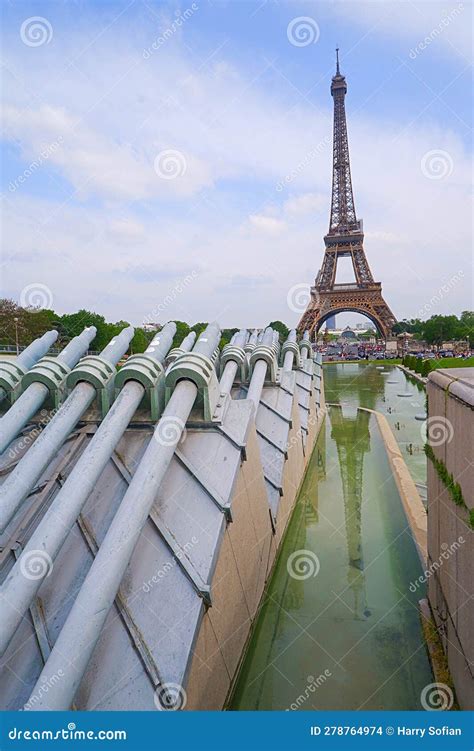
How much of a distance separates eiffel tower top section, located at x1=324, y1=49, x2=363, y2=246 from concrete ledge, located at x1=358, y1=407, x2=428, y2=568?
7160 centimetres

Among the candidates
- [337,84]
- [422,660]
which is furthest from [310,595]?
[337,84]

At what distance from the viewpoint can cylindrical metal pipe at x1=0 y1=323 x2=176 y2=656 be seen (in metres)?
5.04

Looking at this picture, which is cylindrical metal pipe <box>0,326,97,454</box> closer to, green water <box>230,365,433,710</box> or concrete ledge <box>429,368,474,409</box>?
green water <box>230,365,433,710</box>

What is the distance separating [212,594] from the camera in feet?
21.0

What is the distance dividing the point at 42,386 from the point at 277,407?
915 cm

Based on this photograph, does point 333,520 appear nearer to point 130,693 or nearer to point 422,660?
point 422,660

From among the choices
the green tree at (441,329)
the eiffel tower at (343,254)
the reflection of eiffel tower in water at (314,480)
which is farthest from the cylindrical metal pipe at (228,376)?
the green tree at (441,329)

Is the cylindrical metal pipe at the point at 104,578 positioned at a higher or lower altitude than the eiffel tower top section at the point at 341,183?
lower

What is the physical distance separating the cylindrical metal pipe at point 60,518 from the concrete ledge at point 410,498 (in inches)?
298

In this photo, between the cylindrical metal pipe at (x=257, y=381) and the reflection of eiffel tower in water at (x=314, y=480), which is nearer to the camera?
the cylindrical metal pipe at (x=257, y=381)

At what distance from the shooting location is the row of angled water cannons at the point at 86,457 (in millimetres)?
4961

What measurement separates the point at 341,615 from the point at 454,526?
4116 mm

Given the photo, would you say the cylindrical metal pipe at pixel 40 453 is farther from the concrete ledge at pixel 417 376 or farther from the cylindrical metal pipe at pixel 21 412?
the concrete ledge at pixel 417 376

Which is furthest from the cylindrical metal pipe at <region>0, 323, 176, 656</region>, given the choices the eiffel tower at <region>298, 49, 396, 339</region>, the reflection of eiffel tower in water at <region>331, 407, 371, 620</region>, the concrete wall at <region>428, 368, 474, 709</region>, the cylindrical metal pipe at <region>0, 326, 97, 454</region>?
the eiffel tower at <region>298, 49, 396, 339</region>
